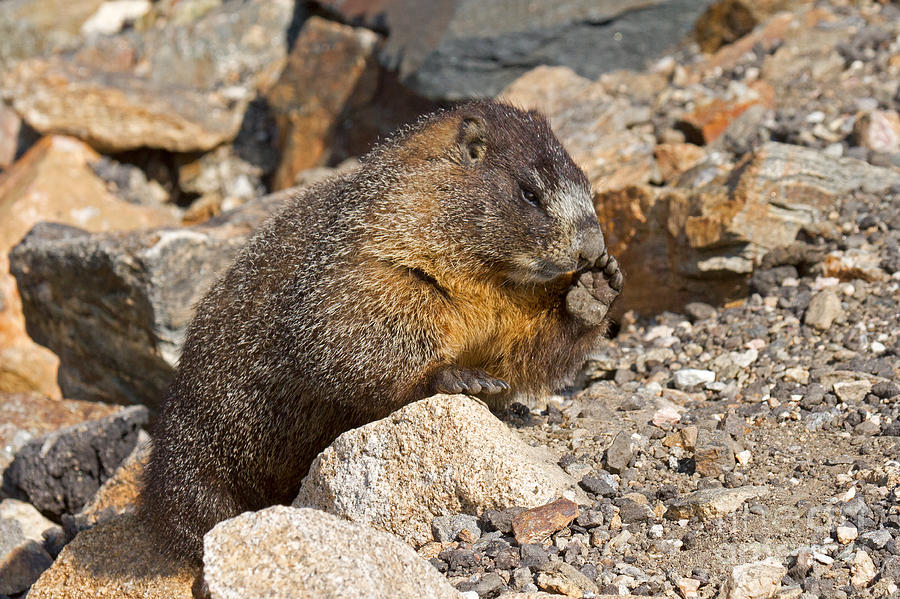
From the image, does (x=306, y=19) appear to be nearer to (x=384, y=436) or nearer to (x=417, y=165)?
(x=417, y=165)

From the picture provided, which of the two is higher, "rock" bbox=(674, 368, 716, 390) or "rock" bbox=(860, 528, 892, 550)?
"rock" bbox=(860, 528, 892, 550)

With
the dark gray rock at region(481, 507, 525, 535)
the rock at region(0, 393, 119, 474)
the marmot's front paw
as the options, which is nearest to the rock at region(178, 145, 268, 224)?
the rock at region(0, 393, 119, 474)

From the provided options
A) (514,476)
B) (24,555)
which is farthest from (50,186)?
(514,476)

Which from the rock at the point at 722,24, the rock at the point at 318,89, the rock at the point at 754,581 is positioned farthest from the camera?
the rock at the point at 318,89

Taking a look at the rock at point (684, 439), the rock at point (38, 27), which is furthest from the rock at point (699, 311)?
the rock at point (38, 27)

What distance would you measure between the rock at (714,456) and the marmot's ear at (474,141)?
1947 mm

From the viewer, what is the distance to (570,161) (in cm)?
534

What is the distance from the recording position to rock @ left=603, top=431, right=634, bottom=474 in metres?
4.93

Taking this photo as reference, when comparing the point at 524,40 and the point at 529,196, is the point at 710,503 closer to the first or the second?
the point at 529,196

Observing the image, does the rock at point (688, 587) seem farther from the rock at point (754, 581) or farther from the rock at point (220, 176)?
the rock at point (220, 176)

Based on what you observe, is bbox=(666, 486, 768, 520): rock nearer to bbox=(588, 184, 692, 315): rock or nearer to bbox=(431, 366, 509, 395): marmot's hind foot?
bbox=(431, 366, 509, 395): marmot's hind foot

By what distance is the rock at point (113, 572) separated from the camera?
18.1ft

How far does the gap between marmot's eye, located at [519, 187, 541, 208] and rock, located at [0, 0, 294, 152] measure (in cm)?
848

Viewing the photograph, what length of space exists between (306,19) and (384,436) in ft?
35.7
